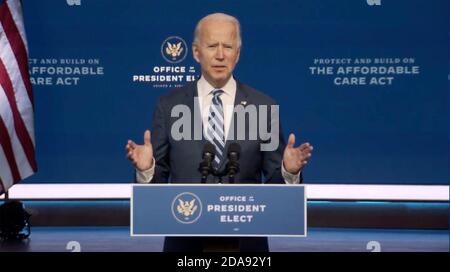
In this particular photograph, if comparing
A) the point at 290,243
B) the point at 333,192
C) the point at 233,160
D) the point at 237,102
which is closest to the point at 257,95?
the point at 237,102

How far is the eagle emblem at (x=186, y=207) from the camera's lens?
12.5ft

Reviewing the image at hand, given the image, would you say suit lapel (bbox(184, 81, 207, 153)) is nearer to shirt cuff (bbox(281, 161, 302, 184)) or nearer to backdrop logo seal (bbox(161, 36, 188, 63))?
backdrop logo seal (bbox(161, 36, 188, 63))

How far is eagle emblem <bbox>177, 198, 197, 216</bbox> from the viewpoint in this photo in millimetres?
3824

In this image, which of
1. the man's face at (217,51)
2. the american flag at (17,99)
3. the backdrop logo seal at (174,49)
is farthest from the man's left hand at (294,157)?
the american flag at (17,99)

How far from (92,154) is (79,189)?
193 millimetres

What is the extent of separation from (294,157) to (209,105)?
1.61 ft

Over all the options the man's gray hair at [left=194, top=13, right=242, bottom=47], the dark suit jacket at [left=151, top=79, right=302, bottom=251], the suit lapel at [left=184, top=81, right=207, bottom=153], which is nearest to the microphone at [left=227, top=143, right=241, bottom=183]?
the dark suit jacket at [left=151, top=79, right=302, bottom=251]

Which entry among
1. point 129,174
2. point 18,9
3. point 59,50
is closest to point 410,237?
point 129,174

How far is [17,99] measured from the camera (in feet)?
13.5

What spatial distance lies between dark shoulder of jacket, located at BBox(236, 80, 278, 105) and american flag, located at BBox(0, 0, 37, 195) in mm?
1089

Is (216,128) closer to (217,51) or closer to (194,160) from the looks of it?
(194,160)

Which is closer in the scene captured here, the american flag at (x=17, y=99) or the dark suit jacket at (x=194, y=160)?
the dark suit jacket at (x=194, y=160)

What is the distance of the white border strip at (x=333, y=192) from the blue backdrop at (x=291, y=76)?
38mm

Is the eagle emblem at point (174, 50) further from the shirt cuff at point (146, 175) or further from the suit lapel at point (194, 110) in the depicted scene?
the shirt cuff at point (146, 175)
